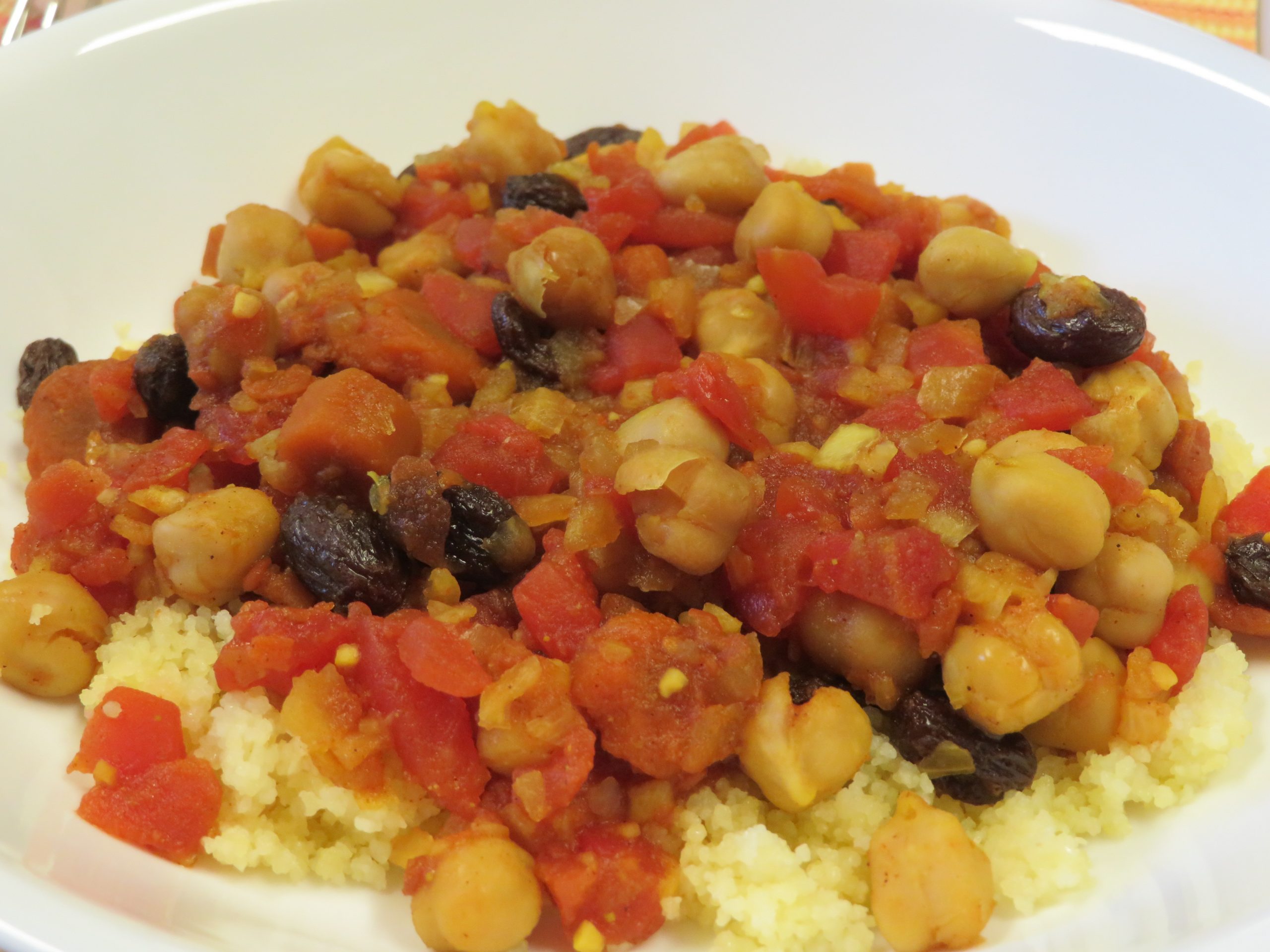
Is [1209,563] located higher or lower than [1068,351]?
lower

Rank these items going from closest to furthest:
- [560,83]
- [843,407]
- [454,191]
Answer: [843,407], [454,191], [560,83]

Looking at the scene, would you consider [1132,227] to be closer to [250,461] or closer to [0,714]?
[250,461]

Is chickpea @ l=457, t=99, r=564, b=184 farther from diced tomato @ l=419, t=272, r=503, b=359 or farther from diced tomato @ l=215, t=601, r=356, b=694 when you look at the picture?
diced tomato @ l=215, t=601, r=356, b=694

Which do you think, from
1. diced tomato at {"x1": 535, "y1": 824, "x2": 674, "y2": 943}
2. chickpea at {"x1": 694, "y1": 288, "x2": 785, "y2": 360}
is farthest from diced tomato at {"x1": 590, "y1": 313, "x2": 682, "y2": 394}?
diced tomato at {"x1": 535, "y1": 824, "x2": 674, "y2": 943}

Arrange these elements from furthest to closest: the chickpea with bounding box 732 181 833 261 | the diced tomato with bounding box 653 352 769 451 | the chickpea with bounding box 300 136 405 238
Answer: the chickpea with bounding box 300 136 405 238 < the chickpea with bounding box 732 181 833 261 < the diced tomato with bounding box 653 352 769 451

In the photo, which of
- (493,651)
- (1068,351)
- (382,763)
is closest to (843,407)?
(1068,351)

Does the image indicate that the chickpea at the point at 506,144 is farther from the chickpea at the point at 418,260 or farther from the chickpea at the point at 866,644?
the chickpea at the point at 866,644
